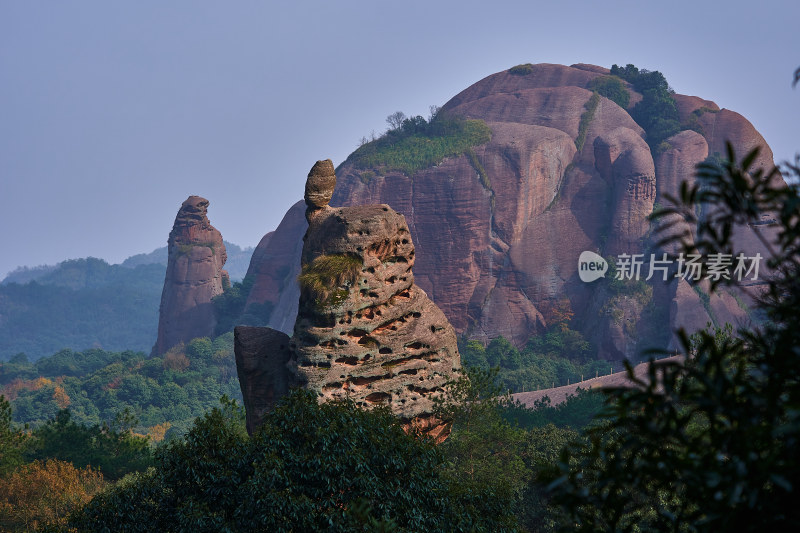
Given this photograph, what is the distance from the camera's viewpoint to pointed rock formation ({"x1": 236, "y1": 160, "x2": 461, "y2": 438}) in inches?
653

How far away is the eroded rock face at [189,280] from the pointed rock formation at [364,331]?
54.0 m

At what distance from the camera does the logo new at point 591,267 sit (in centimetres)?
5653

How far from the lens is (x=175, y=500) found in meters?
12.0

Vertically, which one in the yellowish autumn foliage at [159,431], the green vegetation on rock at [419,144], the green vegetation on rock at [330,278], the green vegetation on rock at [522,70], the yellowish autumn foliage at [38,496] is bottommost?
the yellowish autumn foliage at [159,431]

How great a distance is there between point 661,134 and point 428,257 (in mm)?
21087

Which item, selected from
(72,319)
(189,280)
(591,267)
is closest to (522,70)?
(591,267)

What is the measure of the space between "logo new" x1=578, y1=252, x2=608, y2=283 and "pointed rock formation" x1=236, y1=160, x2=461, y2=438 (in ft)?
132

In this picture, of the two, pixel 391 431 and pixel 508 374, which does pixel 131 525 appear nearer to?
pixel 391 431

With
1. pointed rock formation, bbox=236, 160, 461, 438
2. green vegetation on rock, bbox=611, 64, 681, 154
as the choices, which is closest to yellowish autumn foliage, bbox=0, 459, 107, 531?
pointed rock formation, bbox=236, 160, 461, 438

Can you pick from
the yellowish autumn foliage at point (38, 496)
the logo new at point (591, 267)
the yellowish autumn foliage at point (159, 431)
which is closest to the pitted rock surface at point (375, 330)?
the yellowish autumn foliage at point (38, 496)

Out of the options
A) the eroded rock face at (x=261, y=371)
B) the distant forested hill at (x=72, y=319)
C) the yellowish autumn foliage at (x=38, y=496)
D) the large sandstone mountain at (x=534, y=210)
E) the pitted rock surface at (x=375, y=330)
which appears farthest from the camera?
the distant forested hill at (x=72, y=319)

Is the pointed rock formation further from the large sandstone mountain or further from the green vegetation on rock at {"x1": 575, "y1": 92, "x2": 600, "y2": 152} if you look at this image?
the green vegetation on rock at {"x1": 575, "y1": 92, "x2": 600, "y2": 152}

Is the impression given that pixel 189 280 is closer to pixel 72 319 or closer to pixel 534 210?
pixel 534 210

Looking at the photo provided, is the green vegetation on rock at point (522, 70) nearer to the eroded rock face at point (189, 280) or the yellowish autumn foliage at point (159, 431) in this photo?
the eroded rock face at point (189, 280)
